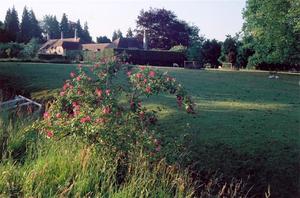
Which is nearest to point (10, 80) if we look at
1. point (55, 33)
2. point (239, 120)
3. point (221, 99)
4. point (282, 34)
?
point (221, 99)

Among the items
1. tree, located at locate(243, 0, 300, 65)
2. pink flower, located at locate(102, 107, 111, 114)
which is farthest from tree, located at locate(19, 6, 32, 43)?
pink flower, located at locate(102, 107, 111, 114)

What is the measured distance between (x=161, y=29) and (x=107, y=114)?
6777 centimetres

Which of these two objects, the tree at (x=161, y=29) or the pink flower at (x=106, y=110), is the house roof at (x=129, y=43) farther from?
the pink flower at (x=106, y=110)

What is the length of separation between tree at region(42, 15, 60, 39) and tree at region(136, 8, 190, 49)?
43167 millimetres

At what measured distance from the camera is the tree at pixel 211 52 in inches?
1965

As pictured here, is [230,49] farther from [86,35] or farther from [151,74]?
[86,35]

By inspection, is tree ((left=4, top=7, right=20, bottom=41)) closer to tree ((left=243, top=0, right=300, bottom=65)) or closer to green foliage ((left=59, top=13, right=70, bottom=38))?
green foliage ((left=59, top=13, right=70, bottom=38))

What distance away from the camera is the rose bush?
19.8 ft

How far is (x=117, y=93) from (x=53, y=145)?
245cm

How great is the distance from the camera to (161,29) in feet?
238

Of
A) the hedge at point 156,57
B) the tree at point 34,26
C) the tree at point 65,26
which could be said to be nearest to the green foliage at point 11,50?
the hedge at point 156,57

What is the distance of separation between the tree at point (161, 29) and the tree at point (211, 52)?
22.7 m

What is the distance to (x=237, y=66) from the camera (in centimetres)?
4541

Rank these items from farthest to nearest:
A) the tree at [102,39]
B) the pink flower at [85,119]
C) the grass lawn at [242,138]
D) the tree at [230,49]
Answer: the tree at [102,39], the tree at [230,49], the grass lawn at [242,138], the pink flower at [85,119]
